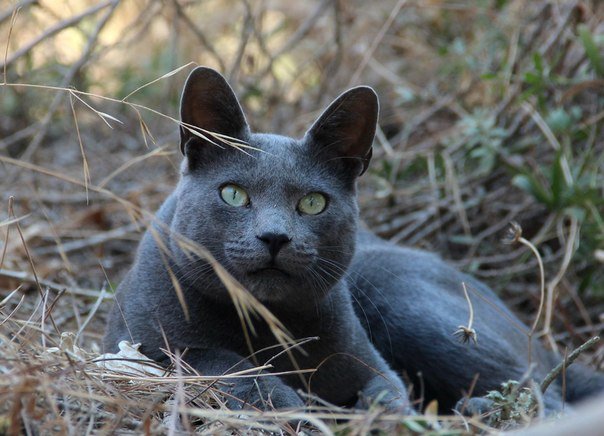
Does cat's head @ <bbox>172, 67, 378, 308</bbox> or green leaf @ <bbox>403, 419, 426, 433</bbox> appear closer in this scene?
green leaf @ <bbox>403, 419, 426, 433</bbox>

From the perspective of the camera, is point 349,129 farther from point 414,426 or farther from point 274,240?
point 414,426

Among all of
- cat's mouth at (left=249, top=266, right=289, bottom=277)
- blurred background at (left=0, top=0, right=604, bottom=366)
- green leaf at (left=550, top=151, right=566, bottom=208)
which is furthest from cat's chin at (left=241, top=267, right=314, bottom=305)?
green leaf at (left=550, top=151, right=566, bottom=208)

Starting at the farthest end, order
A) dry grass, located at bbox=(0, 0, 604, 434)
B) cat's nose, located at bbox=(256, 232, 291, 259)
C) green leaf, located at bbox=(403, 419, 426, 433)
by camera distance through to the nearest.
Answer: dry grass, located at bbox=(0, 0, 604, 434) → cat's nose, located at bbox=(256, 232, 291, 259) → green leaf, located at bbox=(403, 419, 426, 433)

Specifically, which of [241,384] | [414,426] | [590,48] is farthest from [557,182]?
[414,426]

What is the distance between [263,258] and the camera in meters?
2.08

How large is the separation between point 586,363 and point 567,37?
1712 mm

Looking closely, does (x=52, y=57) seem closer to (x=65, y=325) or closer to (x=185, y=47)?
Answer: (x=185, y=47)

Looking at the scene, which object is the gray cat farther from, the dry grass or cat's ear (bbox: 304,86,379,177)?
the dry grass

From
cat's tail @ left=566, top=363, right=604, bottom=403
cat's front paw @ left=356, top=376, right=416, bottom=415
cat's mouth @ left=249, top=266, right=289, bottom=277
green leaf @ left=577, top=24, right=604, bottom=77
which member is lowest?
cat's tail @ left=566, top=363, right=604, bottom=403

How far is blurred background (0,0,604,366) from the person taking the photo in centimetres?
357

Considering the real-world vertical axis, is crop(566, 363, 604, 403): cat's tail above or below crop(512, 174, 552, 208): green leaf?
below

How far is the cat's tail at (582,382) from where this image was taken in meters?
2.92

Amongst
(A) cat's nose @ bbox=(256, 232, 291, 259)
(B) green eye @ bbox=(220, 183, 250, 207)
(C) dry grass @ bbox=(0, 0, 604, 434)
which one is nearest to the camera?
(A) cat's nose @ bbox=(256, 232, 291, 259)

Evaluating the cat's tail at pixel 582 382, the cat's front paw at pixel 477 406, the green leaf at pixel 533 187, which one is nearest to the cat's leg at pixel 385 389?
the cat's front paw at pixel 477 406
